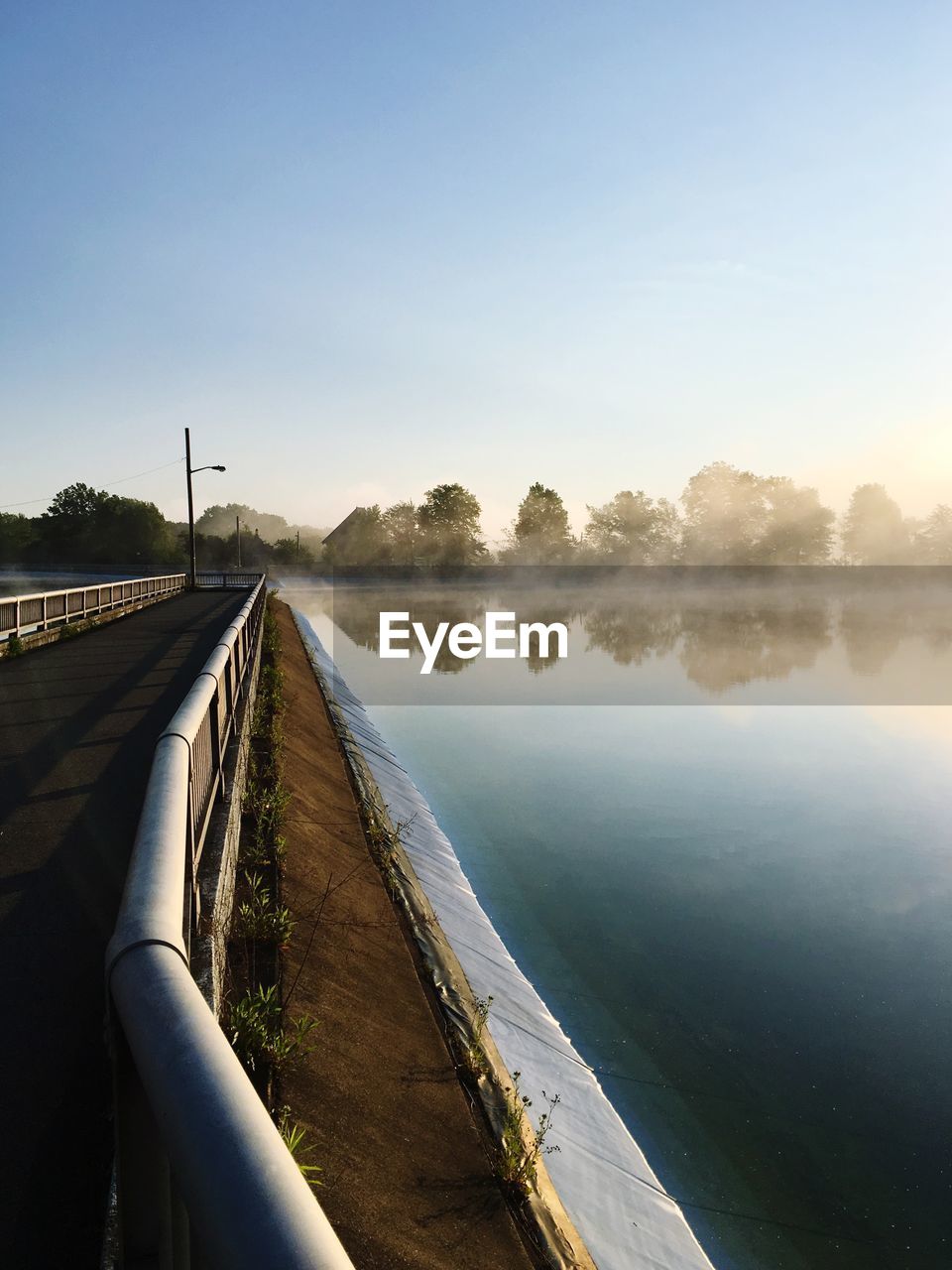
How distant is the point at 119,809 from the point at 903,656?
159 feet

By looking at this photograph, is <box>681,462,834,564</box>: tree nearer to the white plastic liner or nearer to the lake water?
the lake water

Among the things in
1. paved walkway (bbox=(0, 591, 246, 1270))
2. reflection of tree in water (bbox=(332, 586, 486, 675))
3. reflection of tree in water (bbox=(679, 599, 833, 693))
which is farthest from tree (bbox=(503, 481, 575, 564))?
paved walkway (bbox=(0, 591, 246, 1270))

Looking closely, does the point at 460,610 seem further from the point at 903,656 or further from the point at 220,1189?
the point at 220,1189

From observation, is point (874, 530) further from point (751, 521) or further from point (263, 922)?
point (263, 922)

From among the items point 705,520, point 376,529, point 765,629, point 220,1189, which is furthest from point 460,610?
point 705,520

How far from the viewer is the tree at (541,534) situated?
137375 mm

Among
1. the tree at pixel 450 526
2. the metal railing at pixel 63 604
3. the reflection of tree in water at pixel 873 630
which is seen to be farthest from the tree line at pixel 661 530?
the metal railing at pixel 63 604

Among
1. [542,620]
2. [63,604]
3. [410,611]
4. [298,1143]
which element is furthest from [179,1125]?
Answer: [410,611]

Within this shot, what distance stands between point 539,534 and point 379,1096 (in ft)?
438

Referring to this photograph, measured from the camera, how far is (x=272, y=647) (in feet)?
75.3

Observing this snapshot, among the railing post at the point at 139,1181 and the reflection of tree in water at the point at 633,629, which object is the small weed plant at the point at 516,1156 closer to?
the railing post at the point at 139,1181

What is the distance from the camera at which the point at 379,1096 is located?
573cm

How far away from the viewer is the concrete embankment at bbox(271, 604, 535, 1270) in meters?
4.63

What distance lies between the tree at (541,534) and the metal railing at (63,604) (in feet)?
345
